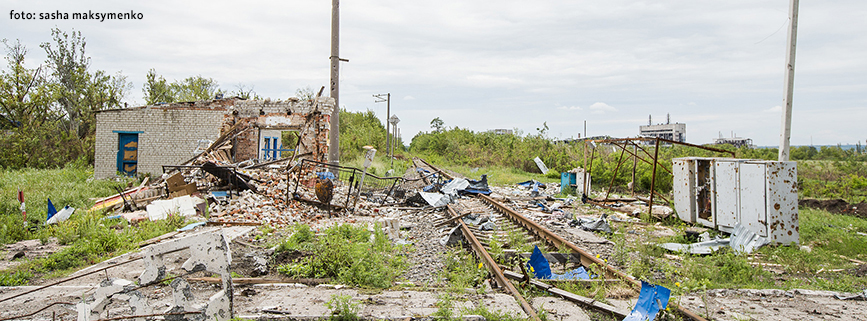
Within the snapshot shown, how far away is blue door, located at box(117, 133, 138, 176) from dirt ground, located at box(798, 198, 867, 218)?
2323 cm

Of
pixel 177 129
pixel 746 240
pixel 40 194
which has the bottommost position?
pixel 746 240

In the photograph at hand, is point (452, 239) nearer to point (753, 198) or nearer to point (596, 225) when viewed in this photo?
point (596, 225)

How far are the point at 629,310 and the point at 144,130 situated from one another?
18238 mm

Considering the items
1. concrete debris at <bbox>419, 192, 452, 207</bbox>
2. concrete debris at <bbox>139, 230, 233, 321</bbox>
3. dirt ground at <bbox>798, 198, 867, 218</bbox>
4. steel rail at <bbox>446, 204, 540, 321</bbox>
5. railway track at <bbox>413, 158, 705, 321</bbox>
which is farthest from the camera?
concrete debris at <bbox>419, 192, 452, 207</bbox>

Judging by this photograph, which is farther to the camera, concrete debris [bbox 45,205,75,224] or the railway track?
concrete debris [bbox 45,205,75,224]

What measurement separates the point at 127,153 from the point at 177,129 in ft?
7.51

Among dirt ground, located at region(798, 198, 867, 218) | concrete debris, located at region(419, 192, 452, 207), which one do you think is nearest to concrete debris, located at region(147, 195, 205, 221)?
concrete debris, located at region(419, 192, 452, 207)

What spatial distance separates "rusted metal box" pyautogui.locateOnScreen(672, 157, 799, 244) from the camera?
703 cm

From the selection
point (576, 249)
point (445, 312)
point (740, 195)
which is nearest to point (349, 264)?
point (445, 312)

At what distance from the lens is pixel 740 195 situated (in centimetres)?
780

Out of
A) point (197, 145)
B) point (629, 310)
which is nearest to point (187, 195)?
point (197, 145)

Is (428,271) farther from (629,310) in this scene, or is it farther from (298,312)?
(629,310)

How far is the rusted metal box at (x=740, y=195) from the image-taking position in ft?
23.1

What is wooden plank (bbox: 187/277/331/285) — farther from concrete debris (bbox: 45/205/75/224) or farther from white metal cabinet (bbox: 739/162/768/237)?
white metal cabinet (bbox: 739/162/768/237)
